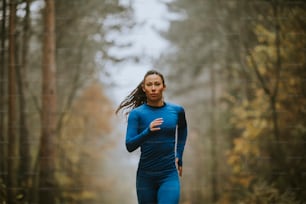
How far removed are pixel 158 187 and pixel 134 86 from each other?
2588 millimetres

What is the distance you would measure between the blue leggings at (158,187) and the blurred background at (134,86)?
74.1 inches

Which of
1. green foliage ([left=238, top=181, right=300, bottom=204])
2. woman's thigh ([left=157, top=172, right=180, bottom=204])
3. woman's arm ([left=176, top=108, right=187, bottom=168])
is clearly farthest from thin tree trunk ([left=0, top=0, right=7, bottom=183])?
green foliage ([left=238, top=181, right=300, bottom=204])

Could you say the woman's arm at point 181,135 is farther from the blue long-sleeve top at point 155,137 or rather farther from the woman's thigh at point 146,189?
the woman's thigh at point 146,189

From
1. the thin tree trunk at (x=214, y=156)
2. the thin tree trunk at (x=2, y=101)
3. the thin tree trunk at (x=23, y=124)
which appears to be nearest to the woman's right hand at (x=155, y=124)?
the thin tree trunk at (x=2, y=101)

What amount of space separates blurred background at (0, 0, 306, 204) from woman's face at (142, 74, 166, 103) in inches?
76.7

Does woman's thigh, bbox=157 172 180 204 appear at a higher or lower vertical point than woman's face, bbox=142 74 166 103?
lower

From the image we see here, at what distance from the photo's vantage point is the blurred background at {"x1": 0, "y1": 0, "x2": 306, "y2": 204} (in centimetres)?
503

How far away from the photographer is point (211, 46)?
8664 millimetres

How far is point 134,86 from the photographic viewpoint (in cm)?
495

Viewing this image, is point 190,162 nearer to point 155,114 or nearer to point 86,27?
point 86,27

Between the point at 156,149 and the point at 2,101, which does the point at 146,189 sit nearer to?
the point at 156,149

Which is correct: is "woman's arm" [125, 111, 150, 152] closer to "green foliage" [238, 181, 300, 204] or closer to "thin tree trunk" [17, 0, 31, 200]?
"green foliage" [238, 181, 300, 204]

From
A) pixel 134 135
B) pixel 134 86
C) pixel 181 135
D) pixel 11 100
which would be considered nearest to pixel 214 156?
pixel 134 86

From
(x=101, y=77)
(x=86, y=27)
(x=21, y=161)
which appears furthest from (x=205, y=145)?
(x=21, y=161)
